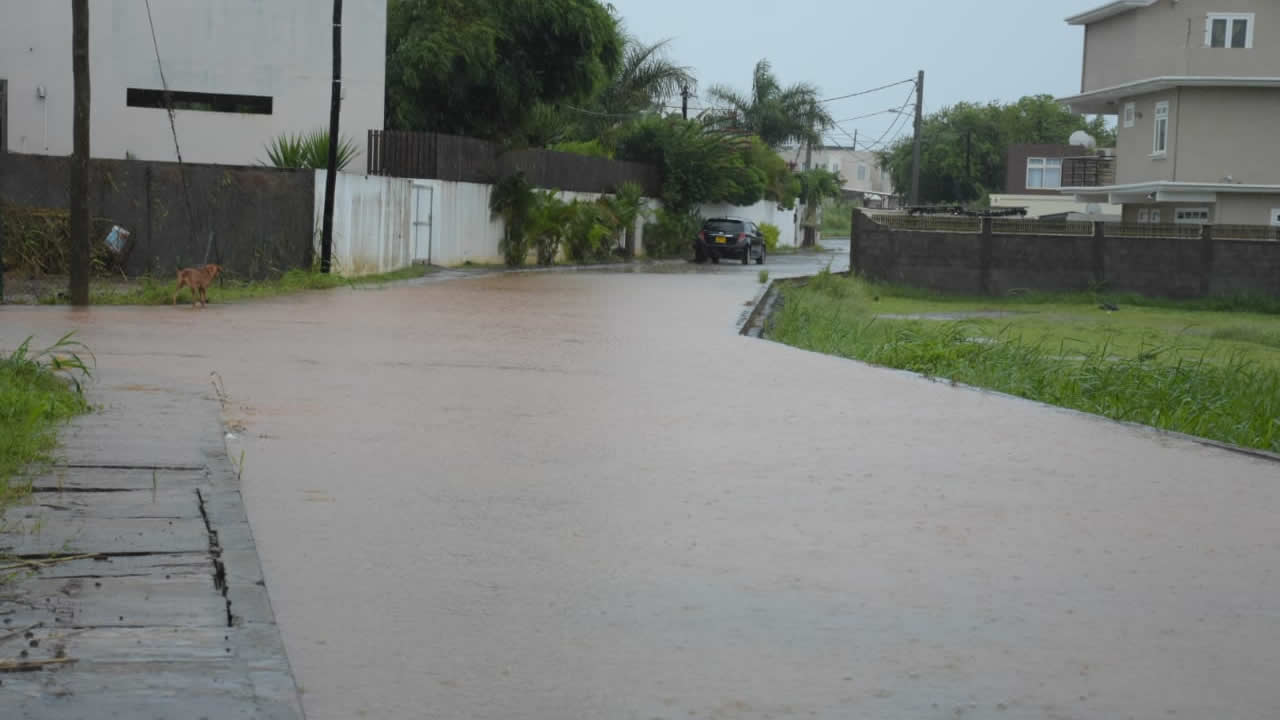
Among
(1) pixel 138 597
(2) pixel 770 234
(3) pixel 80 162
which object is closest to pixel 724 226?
(2) pixel 770 234

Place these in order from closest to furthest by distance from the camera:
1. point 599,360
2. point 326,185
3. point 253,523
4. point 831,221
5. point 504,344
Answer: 1. point 253,523
2. point 599,360
3. point 504,344
4. point 326,185
5. point 831,221

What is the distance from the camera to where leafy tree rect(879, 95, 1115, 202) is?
9750 centimetres

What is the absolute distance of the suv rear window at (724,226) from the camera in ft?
155

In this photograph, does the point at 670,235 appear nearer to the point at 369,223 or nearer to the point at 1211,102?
the point at 1211,102

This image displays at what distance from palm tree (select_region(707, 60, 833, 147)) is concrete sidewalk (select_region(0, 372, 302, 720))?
66.5 metres

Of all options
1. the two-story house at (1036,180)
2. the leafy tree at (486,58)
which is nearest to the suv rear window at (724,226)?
the leafy tree at (486,58)

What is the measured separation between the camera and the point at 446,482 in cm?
860

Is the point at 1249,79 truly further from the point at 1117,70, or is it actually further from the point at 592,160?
the point at 592,160

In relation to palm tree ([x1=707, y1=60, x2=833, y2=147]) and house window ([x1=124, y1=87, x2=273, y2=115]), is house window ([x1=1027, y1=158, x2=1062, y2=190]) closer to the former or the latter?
palm tree ([x1=707, y1=60, x2=833, y2=147])

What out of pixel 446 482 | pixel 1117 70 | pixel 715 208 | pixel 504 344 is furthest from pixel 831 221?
pixel 446 482

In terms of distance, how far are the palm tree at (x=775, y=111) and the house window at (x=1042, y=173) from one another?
9.95m

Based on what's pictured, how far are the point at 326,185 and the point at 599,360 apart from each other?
12.4m

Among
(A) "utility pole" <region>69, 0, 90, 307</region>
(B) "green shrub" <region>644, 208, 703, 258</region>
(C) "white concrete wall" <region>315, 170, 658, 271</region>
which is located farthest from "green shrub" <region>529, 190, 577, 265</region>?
(A) "utility pole" <region>69, 0, 90, 307</region>

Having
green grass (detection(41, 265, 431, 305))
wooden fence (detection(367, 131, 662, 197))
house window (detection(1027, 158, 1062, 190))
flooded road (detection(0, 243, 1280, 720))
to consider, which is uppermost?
house window (detection(1027, 158, 1062, 190))
